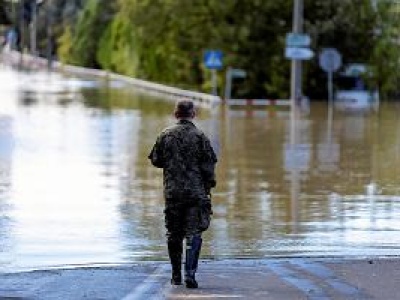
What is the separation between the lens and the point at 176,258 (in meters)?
9.93

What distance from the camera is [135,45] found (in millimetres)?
66312

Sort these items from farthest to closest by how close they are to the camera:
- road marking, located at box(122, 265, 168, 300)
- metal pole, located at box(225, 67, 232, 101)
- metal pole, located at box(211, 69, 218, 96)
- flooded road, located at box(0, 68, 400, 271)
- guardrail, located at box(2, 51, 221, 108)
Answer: metal pole, located at box(225, 67, 232, 101)
metal pole, located at box(211, 69, 218, 96)
guardrail, located at box(2, 51, 221, 108)
flooded road, located at box(0, 68, 400, 271)
road marking, located at box(122, 265, 168, 300)

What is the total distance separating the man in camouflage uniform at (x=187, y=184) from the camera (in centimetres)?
980

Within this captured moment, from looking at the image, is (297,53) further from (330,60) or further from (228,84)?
(228,84)

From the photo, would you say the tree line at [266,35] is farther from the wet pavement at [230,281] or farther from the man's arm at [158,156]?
the man's arm at [158,156]

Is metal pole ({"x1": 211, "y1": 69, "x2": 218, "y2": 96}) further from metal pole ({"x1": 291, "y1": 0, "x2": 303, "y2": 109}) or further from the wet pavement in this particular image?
the wet pavement

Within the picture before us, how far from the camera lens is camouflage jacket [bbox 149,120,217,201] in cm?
980

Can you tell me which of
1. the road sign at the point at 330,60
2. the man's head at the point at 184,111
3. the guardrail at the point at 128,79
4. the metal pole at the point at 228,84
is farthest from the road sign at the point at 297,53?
the man's head at the point at 184,111

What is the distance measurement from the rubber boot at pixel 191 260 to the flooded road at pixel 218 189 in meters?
2.10

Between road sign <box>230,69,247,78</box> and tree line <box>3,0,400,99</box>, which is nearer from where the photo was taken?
road sign <box>230,69,247,78</box>

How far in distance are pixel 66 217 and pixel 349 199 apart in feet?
15.2

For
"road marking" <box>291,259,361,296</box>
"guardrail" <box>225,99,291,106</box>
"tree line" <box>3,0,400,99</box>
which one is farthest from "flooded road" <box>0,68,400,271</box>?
"tree line" <box>3,0,400,99</box>

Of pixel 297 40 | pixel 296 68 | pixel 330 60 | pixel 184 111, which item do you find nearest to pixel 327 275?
pixel 184 111

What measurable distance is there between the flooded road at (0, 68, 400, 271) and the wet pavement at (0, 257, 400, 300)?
92cm
